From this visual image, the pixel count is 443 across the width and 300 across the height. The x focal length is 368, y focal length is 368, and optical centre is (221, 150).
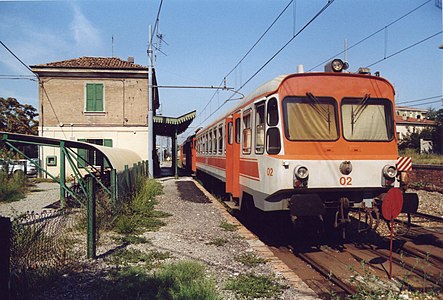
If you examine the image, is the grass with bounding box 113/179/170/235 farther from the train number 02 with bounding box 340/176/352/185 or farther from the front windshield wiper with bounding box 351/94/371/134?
the front windshield wiper with bounding box 351/94/371/134

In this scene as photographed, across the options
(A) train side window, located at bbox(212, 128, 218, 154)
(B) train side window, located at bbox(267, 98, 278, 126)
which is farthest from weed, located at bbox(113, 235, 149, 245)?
(A) train side window, located at bbox(212, 128, 218, 154)

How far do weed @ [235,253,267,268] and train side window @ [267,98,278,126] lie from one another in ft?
7.19

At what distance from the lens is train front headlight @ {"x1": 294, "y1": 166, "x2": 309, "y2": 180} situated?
580 centimetres

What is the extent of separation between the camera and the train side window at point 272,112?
244 inches

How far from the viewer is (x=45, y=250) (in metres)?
5.21

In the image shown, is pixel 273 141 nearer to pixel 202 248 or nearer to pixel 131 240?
pixel 202 248

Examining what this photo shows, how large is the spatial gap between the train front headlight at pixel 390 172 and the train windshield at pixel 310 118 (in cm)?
99

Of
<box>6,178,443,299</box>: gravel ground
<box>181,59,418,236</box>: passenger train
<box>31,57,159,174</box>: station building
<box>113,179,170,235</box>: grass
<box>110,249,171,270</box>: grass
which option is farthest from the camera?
<box>31,57,159,174</box>: station building

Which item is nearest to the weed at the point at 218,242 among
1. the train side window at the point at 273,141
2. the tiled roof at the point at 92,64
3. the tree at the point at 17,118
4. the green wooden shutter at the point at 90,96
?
the train side window at the point at 273,141

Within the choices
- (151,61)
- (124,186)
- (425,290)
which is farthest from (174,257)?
(151,61)

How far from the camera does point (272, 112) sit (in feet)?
20.8

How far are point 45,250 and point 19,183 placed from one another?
12.0 metres

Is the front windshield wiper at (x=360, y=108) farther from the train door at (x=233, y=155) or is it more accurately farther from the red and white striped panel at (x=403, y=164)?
the train door at (x=233, y=155)

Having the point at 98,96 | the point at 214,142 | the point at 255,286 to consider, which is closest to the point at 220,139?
the point at 214,142
